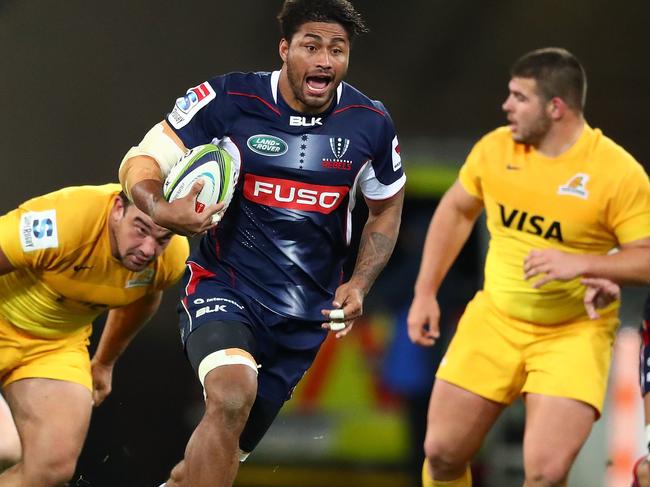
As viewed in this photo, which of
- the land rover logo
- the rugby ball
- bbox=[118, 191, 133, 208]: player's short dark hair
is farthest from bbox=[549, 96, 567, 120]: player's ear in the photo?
bbox=[118, 191, 133, 208]: player's short dark hair

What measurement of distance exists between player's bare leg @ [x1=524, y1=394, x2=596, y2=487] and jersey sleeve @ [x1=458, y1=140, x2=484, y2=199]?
97cm

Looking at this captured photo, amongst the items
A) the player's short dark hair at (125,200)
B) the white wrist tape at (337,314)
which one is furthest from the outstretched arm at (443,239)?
the player's short dark hair at (125,200)

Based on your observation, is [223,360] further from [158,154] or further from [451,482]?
[451,482]

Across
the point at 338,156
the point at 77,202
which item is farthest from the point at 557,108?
the point at 77,202

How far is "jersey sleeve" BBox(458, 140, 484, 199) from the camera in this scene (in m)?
5.09

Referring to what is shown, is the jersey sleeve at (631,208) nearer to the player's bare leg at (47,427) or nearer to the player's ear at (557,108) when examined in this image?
the player's ear at (557,108)

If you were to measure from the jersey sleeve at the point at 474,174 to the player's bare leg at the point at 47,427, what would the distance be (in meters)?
1.89

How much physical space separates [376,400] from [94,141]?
2183mm

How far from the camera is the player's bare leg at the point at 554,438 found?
15.3ft

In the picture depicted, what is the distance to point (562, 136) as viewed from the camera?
16.4 ft

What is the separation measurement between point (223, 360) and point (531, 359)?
5.21 feet

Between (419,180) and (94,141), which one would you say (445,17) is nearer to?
(419,180)

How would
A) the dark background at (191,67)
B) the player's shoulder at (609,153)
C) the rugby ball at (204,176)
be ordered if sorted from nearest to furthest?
the rugby ball at (204,176), the player's shoulder at (609,153), the dark background at (191,67)

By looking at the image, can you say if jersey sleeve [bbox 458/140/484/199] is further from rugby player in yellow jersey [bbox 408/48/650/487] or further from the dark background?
the dark background
